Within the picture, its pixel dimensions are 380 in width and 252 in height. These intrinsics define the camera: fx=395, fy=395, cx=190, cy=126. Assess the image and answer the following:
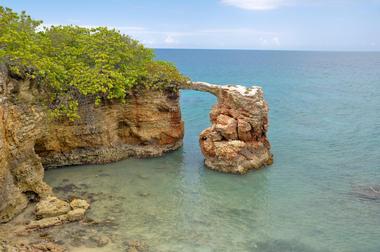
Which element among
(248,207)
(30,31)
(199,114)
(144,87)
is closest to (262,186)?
(248,207)

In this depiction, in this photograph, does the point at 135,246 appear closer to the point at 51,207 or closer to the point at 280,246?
the point at 51,207

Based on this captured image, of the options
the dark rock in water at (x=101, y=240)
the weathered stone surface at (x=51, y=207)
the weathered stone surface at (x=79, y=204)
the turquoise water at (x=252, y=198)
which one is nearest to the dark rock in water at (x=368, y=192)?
the turquoise water at (x=252, y=198)

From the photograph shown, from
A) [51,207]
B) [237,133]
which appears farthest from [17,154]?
[237,133]

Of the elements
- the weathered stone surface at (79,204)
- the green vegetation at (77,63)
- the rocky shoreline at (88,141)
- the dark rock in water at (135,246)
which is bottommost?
the dark rock in water at (135,246)

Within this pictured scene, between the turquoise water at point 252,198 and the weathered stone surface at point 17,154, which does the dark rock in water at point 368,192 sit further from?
the weathered stone surface at point 17,154

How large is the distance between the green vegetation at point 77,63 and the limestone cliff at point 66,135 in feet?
3.01

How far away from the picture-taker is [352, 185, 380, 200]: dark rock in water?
21.0 m

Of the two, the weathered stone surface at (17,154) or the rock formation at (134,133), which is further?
the rock formation at (134,133)

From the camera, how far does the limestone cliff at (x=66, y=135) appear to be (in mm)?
17127

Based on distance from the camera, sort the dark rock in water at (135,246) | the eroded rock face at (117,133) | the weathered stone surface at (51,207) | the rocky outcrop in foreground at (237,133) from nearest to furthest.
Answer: the dark rock in water at (135,246) → the weathered stone surface at (51,207) → the eroded rock face at (117,133) → the rocky outcrop in foreground at (237,133)

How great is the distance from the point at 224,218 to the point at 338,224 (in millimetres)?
5197

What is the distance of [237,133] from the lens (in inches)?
976

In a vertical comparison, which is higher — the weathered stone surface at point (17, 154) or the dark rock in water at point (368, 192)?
the weathered stone surface at point (17, 154)

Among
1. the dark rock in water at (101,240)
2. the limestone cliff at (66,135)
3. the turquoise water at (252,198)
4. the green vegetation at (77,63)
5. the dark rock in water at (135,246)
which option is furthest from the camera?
the green vegetation at (77,63)
